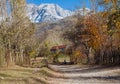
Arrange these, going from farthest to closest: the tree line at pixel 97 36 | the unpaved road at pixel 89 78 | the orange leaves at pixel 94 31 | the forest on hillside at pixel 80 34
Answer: the orange leaves at pixel 94 31
the tree line at pixel 97 36
the forest on hillside at pixel 80 34
the unpaved road at pixel 89 78

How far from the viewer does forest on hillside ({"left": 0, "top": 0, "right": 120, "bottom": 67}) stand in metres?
35.2

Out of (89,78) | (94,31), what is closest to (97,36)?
(94,31)

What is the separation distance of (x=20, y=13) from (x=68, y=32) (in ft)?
90.9

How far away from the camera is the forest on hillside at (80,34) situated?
35250 mm

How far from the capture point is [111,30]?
106 feet

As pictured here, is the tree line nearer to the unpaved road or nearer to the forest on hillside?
the forest on hillside

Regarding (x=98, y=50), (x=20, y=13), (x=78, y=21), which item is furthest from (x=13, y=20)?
(x=78, y=21)

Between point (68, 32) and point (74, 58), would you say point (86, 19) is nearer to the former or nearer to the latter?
point (68, 32)

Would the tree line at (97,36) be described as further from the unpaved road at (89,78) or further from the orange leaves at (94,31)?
the unpaved road at (89,78)

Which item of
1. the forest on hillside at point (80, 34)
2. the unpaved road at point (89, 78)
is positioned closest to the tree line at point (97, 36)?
the forest on hillside at point (80, 34)

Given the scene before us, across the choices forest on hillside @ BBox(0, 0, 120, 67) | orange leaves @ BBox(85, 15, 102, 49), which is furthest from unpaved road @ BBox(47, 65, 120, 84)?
orange leaves @ BBox(85, 15, 102, 49)

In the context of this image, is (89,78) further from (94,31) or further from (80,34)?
(80,34)

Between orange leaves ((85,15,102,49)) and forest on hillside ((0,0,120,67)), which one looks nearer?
forest on hillside ((0,0,120,67))

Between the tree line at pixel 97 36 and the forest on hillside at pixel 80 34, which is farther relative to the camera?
the tree line at pixel 97 36
